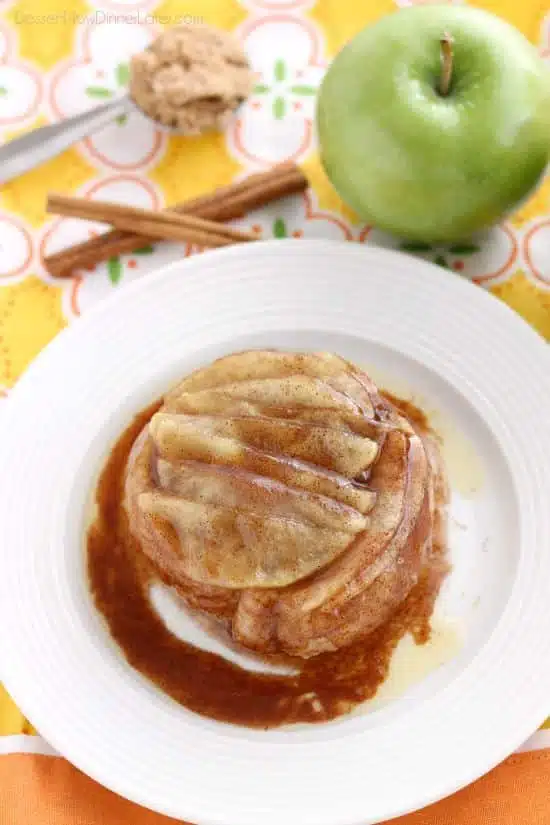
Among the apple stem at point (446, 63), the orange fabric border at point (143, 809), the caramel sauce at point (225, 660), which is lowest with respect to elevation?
the orange fabric border at point (143, 809)

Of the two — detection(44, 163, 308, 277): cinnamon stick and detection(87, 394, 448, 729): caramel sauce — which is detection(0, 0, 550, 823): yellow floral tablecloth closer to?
detection(44, 163, 308, 277): cinnamon stick

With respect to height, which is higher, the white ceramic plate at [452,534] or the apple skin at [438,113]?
the apple skin at [438,113]

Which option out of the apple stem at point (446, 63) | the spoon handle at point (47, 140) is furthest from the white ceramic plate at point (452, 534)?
the spoon handle at point (47, 140)

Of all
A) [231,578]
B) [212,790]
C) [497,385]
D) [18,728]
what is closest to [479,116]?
[497,385]

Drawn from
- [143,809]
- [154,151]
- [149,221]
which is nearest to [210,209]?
[149,221]

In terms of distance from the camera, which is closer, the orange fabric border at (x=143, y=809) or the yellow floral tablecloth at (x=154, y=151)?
the orange fabric border at (x=143, y=809)

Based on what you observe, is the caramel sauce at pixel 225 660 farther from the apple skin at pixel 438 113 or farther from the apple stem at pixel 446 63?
the apple stem at pixel 446 63

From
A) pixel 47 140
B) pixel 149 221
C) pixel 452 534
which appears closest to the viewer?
pixel 452 534

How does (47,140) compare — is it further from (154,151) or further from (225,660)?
(225,660)
